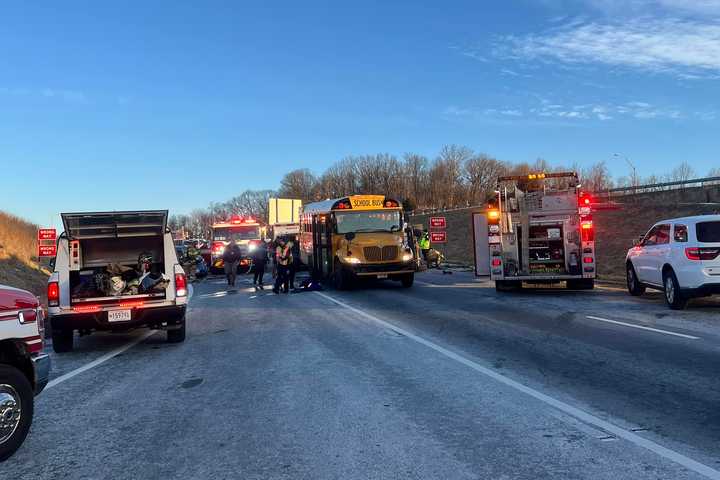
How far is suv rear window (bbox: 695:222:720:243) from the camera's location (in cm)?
1177

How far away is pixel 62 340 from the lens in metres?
9.54

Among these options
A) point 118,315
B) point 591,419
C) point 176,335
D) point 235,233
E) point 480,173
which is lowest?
point 591,419

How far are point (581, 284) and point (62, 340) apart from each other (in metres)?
13.4

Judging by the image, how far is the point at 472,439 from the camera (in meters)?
4.89

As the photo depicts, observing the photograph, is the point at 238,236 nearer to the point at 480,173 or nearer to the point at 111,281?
the point at 111,281

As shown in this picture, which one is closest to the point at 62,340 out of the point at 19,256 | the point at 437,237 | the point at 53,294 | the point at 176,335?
the point at 53,294

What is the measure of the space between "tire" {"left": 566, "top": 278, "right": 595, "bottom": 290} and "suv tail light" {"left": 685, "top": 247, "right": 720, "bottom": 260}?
15.1 ft

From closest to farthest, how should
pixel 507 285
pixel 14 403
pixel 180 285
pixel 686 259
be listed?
pixel 14 403 < pixel 180 285 < pixel 686 259 < pixel 507 285

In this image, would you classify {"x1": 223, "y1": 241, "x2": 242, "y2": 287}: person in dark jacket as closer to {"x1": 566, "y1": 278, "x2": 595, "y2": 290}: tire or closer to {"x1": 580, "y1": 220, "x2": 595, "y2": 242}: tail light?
{"x1": 566, "y1": 278, "x2": 595, "y2": 290}: tire

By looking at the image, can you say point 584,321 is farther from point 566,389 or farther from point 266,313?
point 266,313

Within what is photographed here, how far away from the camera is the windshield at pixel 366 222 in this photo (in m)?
19.4

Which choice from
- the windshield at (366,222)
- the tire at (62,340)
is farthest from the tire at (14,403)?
the windshield at (366,222)

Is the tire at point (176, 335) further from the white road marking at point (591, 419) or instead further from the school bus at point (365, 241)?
the school bus at point (365, 241)

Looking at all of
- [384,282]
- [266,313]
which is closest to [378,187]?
[384,282]
